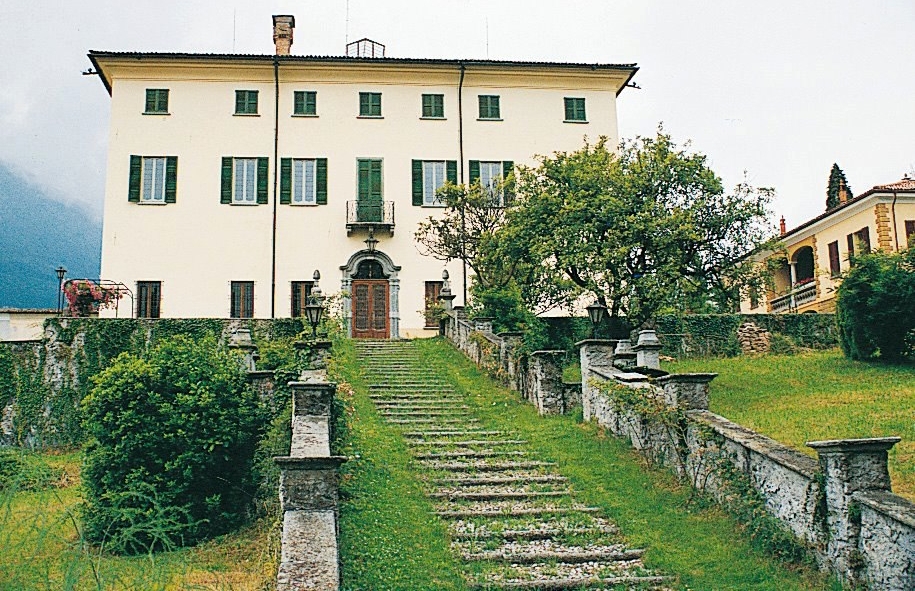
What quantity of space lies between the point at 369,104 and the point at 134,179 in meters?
8.24

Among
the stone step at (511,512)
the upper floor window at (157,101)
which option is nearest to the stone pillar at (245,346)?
the stone step at (511,512)

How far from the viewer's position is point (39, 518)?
4.06 meters

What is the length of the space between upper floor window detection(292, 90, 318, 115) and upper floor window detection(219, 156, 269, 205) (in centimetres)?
216

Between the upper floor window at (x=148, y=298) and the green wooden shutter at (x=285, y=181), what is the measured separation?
487cm

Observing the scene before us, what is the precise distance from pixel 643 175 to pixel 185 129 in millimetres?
17118

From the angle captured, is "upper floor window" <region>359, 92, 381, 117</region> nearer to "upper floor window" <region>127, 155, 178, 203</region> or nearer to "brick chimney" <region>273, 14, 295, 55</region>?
"brick chimney" <region>273, 14, 295, 55</region>

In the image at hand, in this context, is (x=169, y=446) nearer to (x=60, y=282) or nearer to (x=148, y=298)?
(x=60, y=282)

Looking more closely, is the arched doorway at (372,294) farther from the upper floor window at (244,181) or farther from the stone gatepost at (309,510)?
the stone gatepost at (309,510)

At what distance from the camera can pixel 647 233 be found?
57.0 ft

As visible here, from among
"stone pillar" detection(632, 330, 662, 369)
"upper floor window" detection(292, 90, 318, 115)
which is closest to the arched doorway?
"upper floor window" detection(292, 90, 318, 115)

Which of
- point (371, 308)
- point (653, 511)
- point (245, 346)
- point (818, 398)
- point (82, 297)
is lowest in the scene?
point (653, 511)

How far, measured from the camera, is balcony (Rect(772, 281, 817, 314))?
32.8 meters

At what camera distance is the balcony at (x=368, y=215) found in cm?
2881

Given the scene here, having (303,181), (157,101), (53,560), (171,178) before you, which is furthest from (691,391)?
(157,101)
